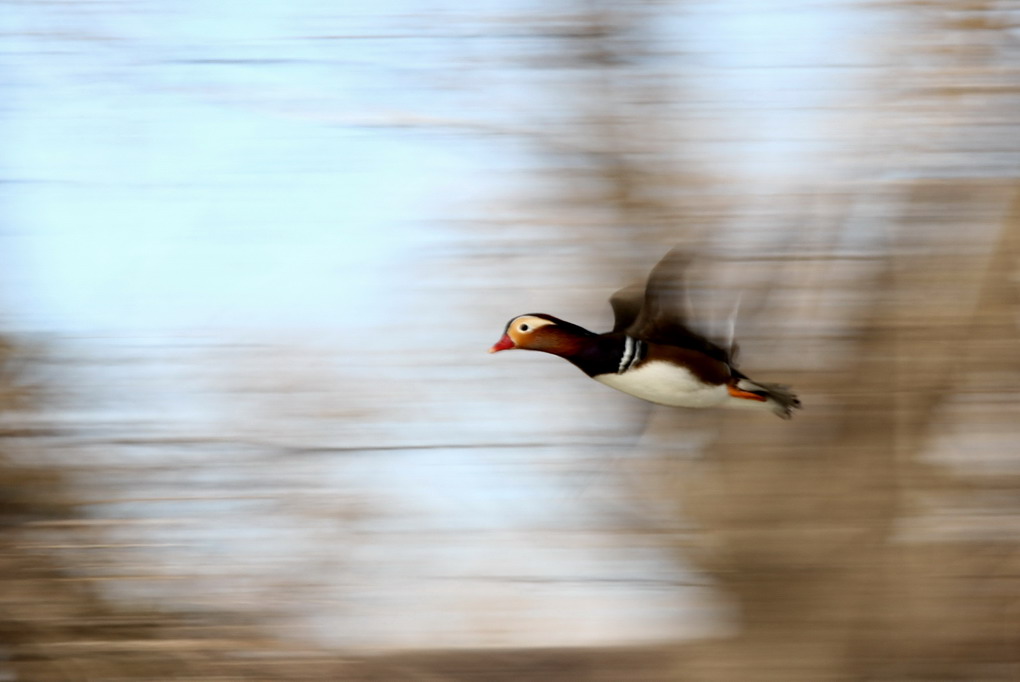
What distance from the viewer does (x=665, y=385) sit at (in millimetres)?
1155

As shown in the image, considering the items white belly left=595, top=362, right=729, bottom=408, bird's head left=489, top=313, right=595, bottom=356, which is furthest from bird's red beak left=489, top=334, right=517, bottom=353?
white belly left=595, top=362, right=729, bottom=408

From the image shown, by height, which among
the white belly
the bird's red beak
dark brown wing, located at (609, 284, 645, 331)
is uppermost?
dark brown wing, located at (609, 284, 645, 331)

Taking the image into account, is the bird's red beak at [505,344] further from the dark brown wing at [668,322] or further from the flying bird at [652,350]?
the dark brown wing at [668,322]

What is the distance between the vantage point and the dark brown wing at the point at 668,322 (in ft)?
3.76

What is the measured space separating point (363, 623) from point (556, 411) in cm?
52

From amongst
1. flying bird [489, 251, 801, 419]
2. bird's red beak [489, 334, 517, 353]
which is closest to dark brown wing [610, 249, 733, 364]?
flying bird [489, 251, 801, 419]

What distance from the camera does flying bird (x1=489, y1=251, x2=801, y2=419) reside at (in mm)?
1146

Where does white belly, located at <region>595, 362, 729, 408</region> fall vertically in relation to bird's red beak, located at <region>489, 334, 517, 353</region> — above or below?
below

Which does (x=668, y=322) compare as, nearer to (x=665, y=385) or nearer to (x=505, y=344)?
(x=665, y=385)

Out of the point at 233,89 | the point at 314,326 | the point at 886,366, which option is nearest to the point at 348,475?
the point at 314,326

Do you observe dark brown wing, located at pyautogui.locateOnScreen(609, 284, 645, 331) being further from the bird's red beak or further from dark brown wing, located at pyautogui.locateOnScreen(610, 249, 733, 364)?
the bird's red beak

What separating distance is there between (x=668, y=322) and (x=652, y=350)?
4 centimetres

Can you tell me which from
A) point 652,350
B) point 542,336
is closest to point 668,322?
point 652,350

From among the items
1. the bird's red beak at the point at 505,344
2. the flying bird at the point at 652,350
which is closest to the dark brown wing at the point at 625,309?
the flying bird at the point at 652,350
